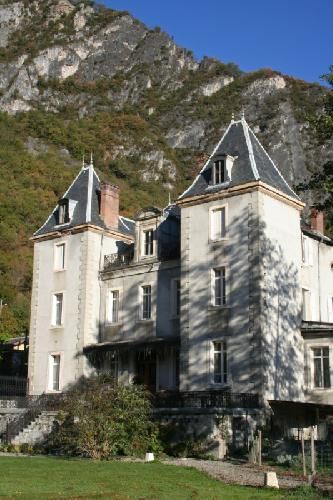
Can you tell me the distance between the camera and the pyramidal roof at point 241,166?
2655 centimetres

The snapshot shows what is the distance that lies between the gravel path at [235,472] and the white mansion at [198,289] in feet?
14.5

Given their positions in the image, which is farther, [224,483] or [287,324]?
[287,324]

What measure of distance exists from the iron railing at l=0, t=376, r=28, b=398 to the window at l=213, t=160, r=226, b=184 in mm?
12961

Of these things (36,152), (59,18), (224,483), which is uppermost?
(59,18)

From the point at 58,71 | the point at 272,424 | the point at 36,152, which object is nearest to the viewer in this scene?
the point at 272,424

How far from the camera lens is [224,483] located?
1534cm

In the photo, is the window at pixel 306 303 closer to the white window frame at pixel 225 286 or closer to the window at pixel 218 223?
the white window frame at pixel 225 286

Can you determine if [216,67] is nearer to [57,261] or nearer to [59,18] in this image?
[59,18]

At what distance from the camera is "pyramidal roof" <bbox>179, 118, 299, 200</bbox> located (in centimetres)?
2655

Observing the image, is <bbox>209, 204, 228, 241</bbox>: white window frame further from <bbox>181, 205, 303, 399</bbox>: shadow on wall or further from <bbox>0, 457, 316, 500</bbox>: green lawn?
<bbox>0, 457, 316, 500</bbox>: green lawn

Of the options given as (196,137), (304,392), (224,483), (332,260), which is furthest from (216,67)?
(224,483)

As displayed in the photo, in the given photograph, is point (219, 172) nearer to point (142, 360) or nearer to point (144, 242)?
point (144, 242)

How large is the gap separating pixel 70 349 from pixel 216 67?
288 ft

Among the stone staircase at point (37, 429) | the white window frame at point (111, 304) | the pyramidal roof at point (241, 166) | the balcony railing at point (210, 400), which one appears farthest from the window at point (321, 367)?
the stone staircase at point (37, 429)
